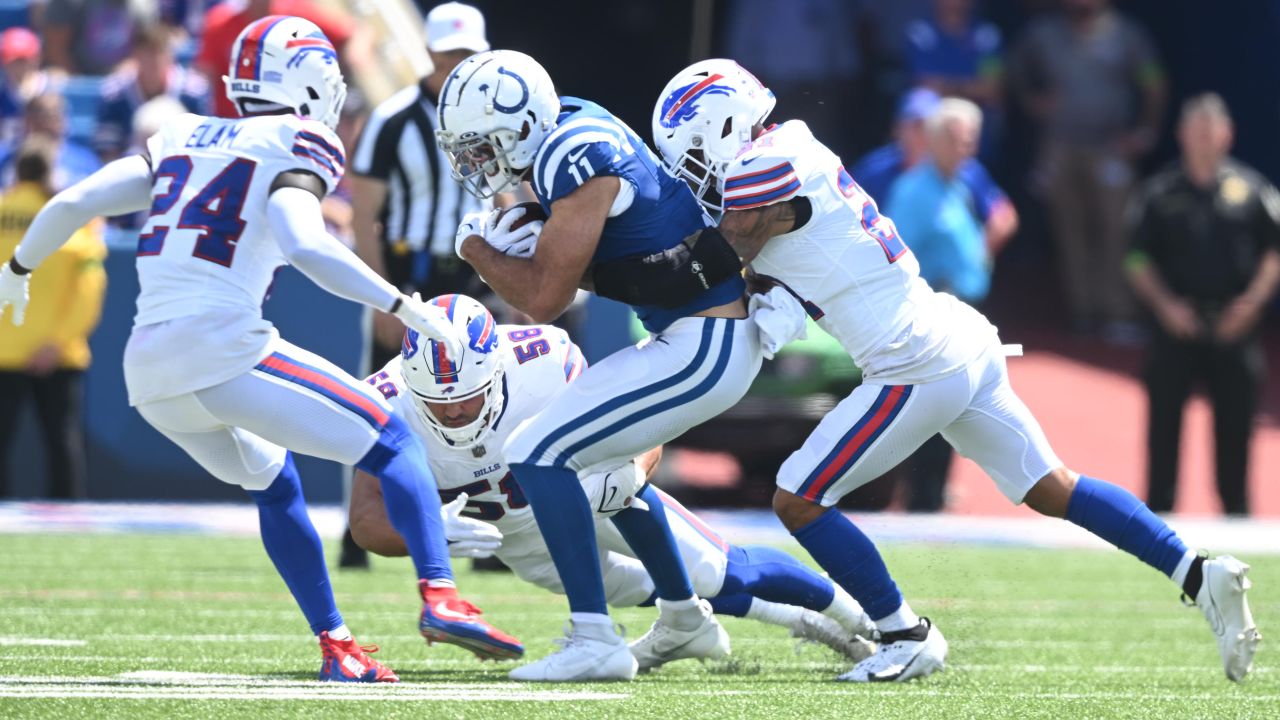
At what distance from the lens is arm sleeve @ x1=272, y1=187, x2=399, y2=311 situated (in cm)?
467

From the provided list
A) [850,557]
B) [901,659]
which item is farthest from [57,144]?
[901,659]

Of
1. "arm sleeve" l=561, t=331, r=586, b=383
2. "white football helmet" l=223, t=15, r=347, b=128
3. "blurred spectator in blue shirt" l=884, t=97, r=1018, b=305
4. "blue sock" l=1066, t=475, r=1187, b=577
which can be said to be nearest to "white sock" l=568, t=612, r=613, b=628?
"arm sleeve" l=561, t=331, r=586, b=383

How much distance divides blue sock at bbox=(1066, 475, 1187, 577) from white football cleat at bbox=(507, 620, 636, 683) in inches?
49.5

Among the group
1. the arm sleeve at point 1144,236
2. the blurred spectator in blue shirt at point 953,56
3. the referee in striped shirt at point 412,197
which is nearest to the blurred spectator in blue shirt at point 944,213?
the arm sleeve at point 1144,236

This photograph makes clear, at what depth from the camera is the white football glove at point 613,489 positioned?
5.11 m

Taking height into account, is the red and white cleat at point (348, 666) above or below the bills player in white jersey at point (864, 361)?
below

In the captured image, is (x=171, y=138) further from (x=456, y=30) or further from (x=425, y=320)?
(x=456, y=30)

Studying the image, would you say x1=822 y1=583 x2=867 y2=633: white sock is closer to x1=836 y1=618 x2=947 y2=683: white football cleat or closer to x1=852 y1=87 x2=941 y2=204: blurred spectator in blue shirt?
x1=836 y1=618 x2=947 y2=683: white football cleat

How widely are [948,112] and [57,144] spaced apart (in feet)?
14.6

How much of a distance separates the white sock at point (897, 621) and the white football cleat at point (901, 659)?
0.01 metres

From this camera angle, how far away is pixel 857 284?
16.6ft

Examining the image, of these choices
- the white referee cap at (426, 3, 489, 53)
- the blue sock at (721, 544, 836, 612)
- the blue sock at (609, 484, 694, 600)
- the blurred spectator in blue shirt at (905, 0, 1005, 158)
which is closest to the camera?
the blue sock at (609, 484, 694, 600)

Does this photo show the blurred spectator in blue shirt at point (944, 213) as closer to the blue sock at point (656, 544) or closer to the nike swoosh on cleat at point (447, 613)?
the blue sock at point (656, 544)

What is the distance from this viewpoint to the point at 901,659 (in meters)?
5.14
